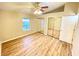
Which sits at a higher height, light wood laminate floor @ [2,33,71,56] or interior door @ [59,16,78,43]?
interior door @ [59,16,78,43]

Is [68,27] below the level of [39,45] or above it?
above

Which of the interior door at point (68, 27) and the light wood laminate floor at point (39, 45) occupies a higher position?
the interior door at point (68, 27)

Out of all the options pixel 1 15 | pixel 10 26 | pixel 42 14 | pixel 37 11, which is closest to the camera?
pixel 37 11

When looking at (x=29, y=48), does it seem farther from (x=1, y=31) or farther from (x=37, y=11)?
(x=1, y=31)

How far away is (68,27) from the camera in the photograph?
9.15 feet

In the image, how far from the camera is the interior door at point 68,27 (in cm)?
263

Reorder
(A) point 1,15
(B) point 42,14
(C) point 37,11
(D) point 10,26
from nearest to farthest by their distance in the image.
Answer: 1. (C) point 37,11
2. (B) point 42,14
3. (A) point 1,15
4. (D) point 10,26

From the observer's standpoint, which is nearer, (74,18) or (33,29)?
(33,29)

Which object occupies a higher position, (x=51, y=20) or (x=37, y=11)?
(x=37, y=11)

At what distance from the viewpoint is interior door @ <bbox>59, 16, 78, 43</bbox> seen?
263 cm

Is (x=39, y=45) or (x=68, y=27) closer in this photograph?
(x=39, y=45)

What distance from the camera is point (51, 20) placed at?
2.62 metres

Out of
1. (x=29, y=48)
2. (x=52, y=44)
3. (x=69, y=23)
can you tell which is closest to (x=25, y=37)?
(x=29, y=48)

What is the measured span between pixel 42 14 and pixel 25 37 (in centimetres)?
98
